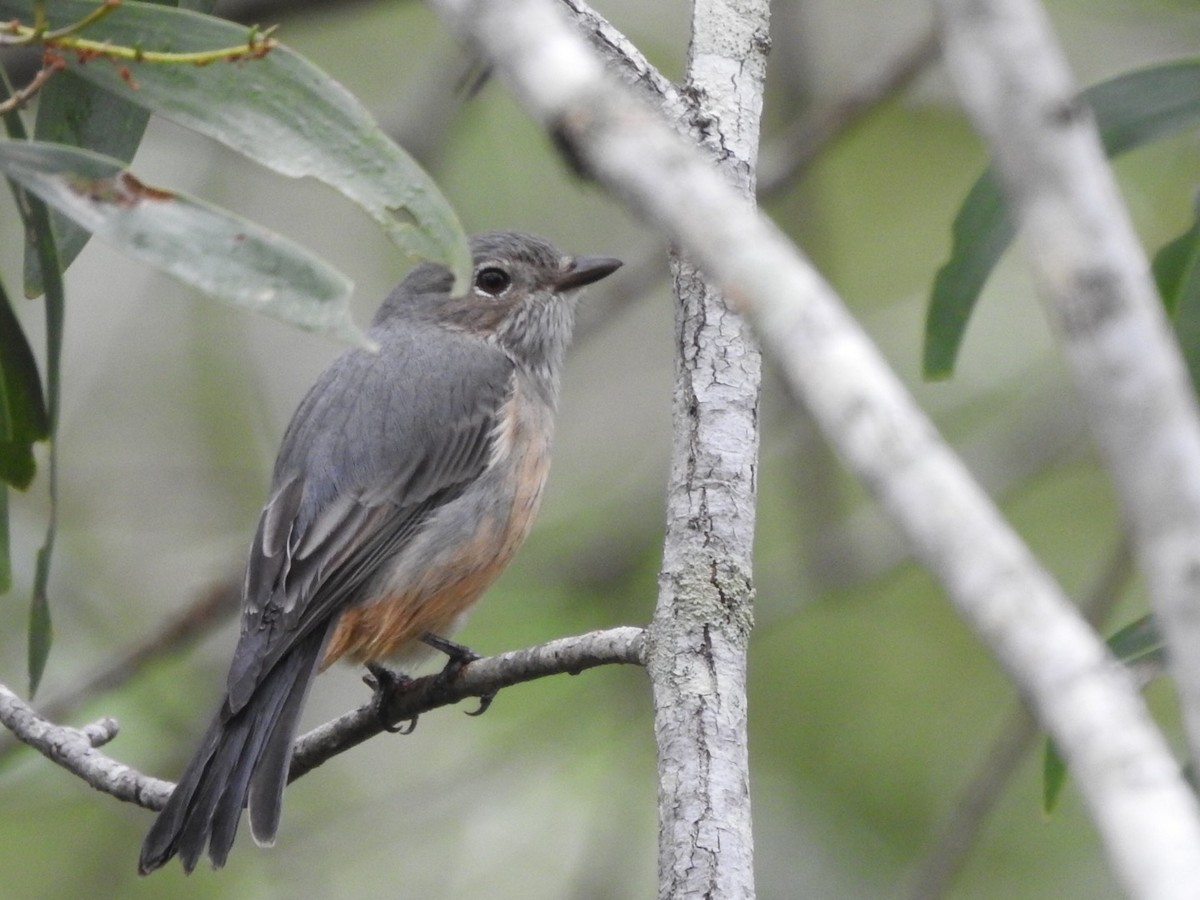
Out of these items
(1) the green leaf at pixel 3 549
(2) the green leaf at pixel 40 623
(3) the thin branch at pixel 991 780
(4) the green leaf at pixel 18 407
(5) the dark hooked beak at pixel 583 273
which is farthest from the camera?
(5) the dark hooked beak at pixel 583 273

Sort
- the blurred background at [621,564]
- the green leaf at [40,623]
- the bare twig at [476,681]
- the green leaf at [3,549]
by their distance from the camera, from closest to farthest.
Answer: the bare twig at [476,681] < the green leaf at [40,623] < the green leaf at [3,549] < the blurred background at [621,564]

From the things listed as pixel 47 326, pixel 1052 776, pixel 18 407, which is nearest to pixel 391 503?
pixel 18 407

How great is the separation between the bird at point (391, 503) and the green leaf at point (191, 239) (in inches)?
59.5

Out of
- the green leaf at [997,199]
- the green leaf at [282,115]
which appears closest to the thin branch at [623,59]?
the green leaf at [282,115]

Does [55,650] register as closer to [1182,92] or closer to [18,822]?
[18,822]

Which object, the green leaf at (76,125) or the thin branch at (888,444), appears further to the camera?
the green leaf at (76,125)

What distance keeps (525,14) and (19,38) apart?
1.38 m

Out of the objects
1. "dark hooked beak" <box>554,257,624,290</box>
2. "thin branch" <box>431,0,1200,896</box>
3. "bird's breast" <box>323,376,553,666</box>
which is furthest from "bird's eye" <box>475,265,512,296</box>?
"thin branch" <box>431,0,1200,896</box>

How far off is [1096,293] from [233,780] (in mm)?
3234

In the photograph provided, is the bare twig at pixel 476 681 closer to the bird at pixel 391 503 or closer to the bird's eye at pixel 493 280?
the bird at pixel 391 503

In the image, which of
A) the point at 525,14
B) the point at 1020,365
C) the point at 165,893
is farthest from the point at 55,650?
the point at 525,14

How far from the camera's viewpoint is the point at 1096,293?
120cm

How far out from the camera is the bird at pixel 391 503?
13.3ft

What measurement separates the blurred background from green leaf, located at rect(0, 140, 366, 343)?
3177mm
